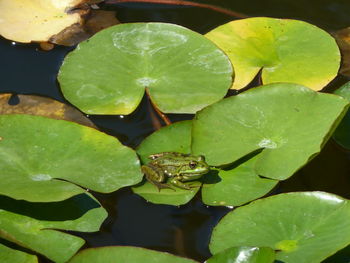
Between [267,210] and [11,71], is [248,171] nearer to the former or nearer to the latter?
[267,210]

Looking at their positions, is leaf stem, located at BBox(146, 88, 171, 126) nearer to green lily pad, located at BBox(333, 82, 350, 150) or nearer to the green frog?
the green frog

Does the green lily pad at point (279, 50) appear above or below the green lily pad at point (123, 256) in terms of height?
above

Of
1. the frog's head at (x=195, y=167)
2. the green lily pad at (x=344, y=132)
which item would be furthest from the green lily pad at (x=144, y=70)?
the green lily pad at (x=344, y=132)

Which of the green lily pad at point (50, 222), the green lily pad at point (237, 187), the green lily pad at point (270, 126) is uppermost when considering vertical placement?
the green lily pad at point (270, 126)

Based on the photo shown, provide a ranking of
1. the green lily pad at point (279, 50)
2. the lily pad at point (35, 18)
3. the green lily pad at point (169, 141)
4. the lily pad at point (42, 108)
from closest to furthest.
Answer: the green lily pad at point (169, 141)
the lily pad at point (42, 108)
the green lily pad at point (279, 50)
the lily pad at point (35, 18)

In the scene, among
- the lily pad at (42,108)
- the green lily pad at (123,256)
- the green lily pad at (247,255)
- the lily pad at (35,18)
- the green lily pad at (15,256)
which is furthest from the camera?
the lily pad at (35,18)

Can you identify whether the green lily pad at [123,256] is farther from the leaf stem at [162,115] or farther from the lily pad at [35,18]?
the lily pad at [35,18]

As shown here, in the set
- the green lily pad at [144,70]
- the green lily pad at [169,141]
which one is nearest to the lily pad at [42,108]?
the green lily pad at [144,70]

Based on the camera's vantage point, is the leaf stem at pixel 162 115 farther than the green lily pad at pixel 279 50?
No
